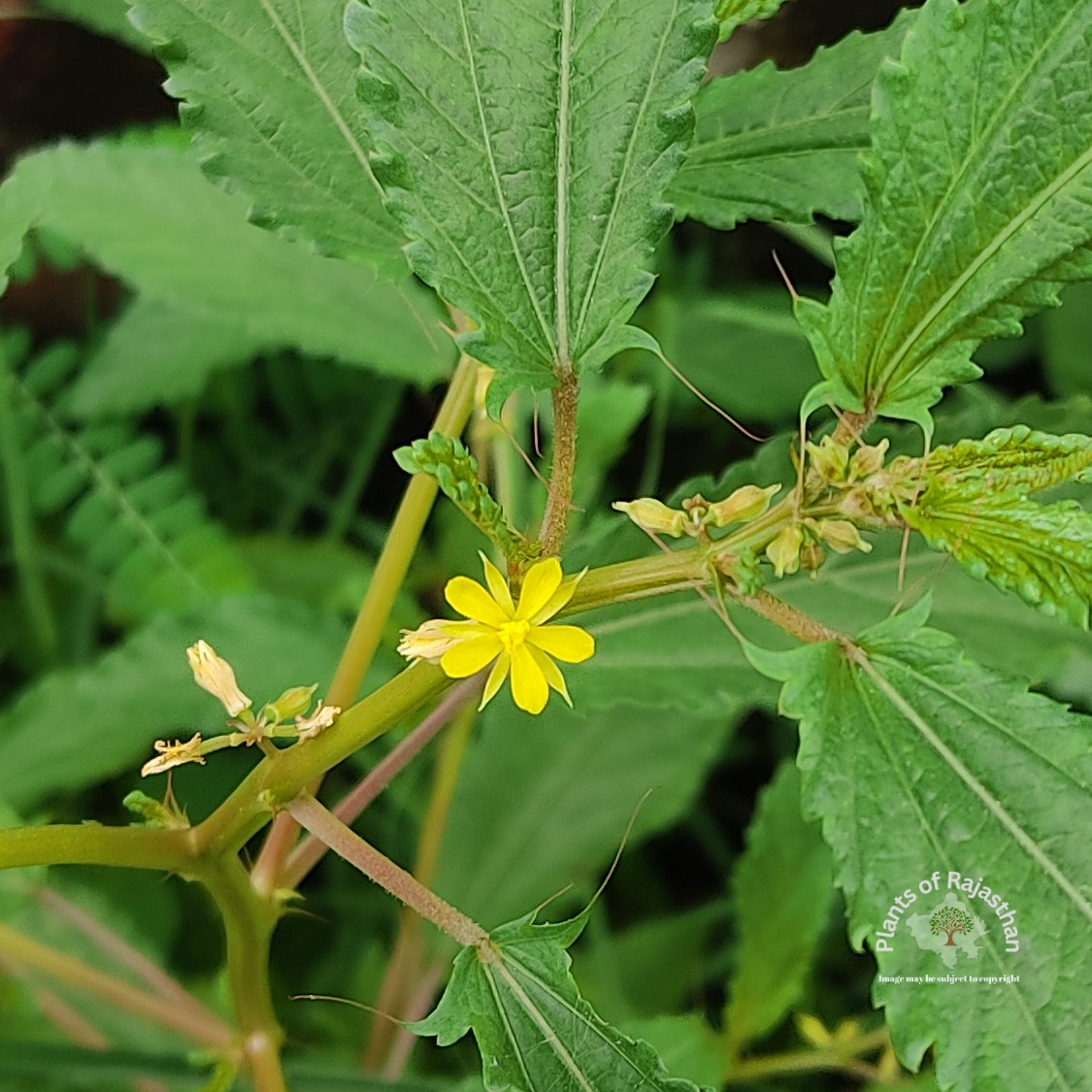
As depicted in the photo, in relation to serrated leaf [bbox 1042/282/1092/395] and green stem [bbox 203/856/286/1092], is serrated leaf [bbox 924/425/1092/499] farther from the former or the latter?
serrated leaf [bbox 1042/282/1092/395]

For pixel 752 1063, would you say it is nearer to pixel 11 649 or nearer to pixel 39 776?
pixel 39 776

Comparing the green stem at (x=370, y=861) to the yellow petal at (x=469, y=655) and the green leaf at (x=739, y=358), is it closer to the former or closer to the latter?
the yellow petal at (x=469, y=655)

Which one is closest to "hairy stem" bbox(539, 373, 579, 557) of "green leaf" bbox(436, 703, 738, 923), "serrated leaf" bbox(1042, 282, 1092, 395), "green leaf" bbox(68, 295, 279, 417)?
"green leaf" bbox(436, 703, 738, 923)

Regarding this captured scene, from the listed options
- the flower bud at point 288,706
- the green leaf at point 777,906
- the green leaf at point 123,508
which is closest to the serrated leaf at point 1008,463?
the flower bud at point 288,706

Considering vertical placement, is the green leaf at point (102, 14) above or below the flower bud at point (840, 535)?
above

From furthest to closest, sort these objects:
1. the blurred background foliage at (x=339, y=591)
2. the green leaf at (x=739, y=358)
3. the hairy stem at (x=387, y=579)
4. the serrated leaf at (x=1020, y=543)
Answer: the green leaf at (x=739, y=358) → the blurred background foliage at (x=339, y=591) → the hairy stem at (x=387, y=579) → the serrated leaf at (x=1020, y=543)

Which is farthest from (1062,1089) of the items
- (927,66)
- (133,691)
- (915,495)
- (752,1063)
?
(133,691)
